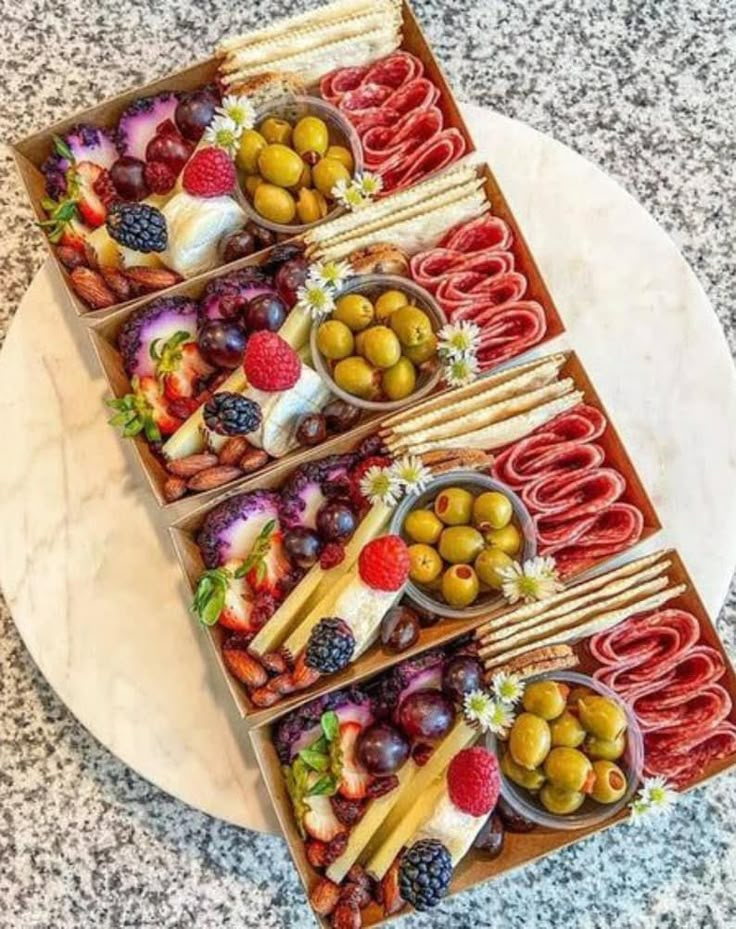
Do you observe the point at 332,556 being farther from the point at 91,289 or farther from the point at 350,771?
the point at 91,289

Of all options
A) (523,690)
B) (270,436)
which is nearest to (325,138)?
(270,436)

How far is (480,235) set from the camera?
1.29 meters

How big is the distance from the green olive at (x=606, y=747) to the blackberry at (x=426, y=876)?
0.17m

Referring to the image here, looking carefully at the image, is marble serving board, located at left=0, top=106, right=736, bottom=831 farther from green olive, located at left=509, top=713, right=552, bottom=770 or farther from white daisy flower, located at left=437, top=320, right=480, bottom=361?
green olive, located at left=509, top=713, right=552, bottom=770

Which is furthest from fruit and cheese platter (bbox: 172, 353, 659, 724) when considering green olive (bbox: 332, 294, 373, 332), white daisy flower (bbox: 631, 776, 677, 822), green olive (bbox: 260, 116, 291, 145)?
green olive (bbox: 260, 116, 291, 145)

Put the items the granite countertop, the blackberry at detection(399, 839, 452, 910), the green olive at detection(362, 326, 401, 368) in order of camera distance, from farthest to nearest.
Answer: the granite countertop → the green olive at detection(362, 326, 401, 368) → the blackberry at detection(399, 839, 452, 910)

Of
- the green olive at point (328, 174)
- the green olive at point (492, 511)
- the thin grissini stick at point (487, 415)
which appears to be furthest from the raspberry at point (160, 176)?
the green olive at point (492, 511)

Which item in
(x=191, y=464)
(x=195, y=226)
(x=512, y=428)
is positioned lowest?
(x=512, y=428)

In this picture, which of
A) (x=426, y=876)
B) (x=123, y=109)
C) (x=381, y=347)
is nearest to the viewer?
(x=426, y=876)

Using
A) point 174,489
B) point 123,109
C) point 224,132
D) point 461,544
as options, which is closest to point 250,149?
point 224,132

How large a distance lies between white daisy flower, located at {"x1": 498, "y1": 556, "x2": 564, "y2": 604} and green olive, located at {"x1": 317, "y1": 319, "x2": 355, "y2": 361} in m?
0.26

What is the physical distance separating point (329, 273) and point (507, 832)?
57 centimetres

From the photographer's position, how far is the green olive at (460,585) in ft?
3.97

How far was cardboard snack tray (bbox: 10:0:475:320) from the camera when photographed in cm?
130
